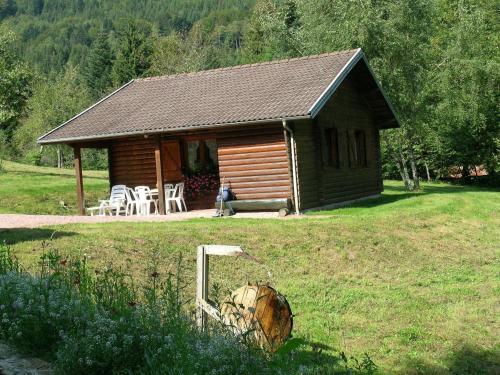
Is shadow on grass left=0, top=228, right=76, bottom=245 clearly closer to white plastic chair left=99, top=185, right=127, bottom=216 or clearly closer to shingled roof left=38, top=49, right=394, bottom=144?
shingled roof left=38, top=49, right=394, bottom=144

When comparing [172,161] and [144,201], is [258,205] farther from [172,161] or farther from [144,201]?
[172,161]

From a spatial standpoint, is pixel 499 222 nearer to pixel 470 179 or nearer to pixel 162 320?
pixel 162 320

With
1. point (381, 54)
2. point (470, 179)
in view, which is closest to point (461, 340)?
point (381, 54)

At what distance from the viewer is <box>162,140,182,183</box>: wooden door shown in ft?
68.4

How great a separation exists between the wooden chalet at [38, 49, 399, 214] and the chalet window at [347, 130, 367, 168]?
0.11 ft

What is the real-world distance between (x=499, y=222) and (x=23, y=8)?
569 feet

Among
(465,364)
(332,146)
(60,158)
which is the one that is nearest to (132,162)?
(332,146)

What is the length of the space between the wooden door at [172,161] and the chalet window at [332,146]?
4632 millimetres

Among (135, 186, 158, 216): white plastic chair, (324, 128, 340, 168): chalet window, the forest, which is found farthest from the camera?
the forest

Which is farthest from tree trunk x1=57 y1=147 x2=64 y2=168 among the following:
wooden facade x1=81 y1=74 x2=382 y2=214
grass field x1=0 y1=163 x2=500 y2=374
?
grass field x1=0 y1=163 x2=500 y2=374

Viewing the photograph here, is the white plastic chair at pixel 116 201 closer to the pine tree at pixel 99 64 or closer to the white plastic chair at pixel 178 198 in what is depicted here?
the white plastic chair at pixel 178 198

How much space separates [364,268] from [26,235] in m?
5.91

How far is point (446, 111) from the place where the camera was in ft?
105

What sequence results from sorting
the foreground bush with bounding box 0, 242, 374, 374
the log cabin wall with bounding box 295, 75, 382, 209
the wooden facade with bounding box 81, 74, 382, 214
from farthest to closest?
the log cabin wall with bounding box 295, 75, 382, 209, the wooden facade with bounding box 81, 74, 382, 214, the foreground bush with bounding box 0, 242, 374, 374
